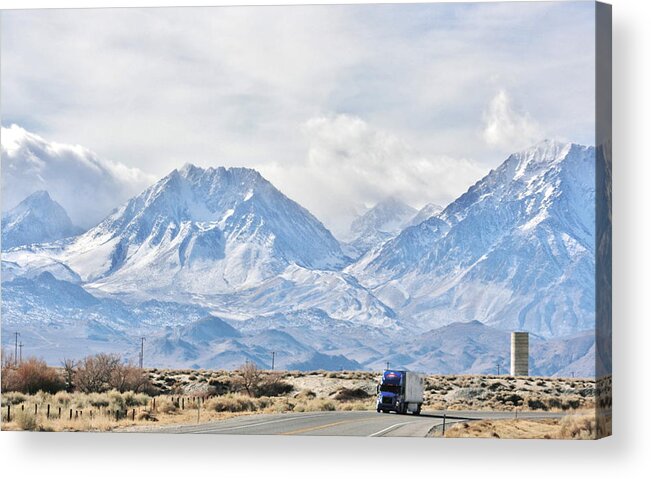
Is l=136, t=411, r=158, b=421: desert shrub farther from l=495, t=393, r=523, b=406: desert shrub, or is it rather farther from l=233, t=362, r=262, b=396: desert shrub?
l=495, t=393, r=523, b=406: desert shrub

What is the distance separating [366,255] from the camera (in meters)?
54.0

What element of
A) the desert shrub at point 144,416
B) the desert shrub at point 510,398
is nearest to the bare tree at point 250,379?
the desert shrub at point 144,416

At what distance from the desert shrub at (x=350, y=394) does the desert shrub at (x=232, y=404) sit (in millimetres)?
8510

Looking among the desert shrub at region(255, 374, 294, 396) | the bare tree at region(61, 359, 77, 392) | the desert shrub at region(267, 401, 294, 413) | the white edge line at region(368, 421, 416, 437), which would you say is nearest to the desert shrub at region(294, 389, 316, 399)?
the desert shrub at region(255, 374, 294, 396)

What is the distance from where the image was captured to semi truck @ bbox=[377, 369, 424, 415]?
1981 inches

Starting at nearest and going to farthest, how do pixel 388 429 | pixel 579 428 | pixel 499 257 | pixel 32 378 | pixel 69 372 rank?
pixel 579 428, pixel 388 429, pixel 32 378, pixel 69 372, pixel 499 257

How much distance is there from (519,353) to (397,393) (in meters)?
15.2

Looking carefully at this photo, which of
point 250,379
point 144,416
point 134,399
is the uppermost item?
point 250,379

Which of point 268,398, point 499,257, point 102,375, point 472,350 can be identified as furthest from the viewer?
point 472,350

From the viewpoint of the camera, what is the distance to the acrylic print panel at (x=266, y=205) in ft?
116

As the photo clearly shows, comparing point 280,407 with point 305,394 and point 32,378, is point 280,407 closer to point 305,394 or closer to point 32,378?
point 305,394

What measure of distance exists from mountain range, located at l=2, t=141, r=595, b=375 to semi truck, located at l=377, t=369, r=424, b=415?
17.2 ft

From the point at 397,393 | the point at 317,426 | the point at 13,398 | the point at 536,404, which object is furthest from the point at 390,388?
the point at 13,398

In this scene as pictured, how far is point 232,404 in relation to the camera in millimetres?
48531
